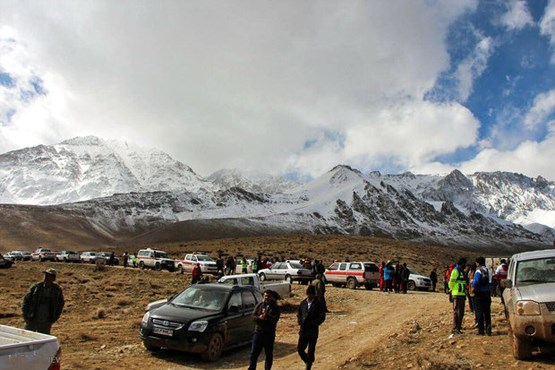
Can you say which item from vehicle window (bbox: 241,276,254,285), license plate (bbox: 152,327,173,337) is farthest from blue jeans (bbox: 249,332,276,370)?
Answer: vehicle window (bbox: 241,276,254,285)

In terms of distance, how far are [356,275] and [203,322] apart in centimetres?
2103

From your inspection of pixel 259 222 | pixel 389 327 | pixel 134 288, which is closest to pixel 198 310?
pixel 389 327

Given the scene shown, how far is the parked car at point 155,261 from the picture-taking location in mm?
43344

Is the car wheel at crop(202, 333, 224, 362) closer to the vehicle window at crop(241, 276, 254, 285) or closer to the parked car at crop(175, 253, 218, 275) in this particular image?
the vehicle window at crop(241, 276, 254, 285)

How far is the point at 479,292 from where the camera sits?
1143 cm

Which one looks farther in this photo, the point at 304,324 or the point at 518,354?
the point at 304,324

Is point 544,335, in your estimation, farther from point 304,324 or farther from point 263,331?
point 263,331

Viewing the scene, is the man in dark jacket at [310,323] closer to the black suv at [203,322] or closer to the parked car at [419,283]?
the black suv at [203,322]

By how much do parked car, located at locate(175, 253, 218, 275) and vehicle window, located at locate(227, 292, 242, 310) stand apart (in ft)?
85.2

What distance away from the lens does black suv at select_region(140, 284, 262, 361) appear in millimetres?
10836

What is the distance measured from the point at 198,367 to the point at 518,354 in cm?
646

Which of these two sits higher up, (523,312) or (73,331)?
(523,312)

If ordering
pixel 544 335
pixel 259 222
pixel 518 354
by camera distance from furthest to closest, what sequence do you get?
pixel 259 222
pixel 518 354
pixel 544 335

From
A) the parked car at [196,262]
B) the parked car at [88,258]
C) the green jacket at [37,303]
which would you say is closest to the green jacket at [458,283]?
the green jacket at [37,303]
